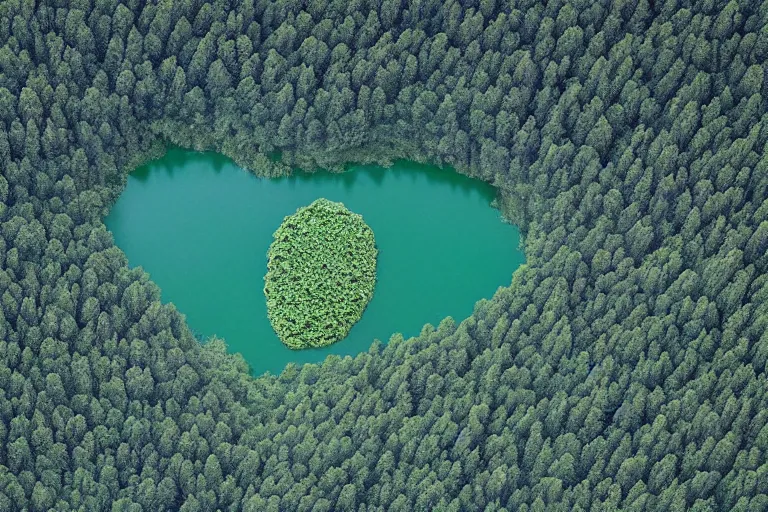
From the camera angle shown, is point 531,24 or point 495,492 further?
point 531,24

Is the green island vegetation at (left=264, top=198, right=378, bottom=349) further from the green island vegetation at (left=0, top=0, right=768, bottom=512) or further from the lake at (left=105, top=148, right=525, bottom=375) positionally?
the green island vegetation at (left=0, top=0, right=768, bottom=512)

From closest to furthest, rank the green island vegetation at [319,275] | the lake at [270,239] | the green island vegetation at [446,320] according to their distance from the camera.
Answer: the green island vegetation at [446,320]
the green island vegetation at [319,275]
the lake at [270,239]

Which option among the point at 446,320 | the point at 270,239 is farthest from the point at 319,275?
the point at 446,320

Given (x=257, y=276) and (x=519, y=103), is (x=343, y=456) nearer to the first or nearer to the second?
(x=257, y=276)

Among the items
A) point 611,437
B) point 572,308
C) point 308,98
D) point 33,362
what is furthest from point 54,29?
point 611,437

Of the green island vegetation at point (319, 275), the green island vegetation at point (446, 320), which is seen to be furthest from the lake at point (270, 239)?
the green island vegetation at point (446, 320)

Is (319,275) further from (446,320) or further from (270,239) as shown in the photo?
(446,320)

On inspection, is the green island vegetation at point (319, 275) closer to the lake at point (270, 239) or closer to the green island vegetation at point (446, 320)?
the lake at point (270, 239)
